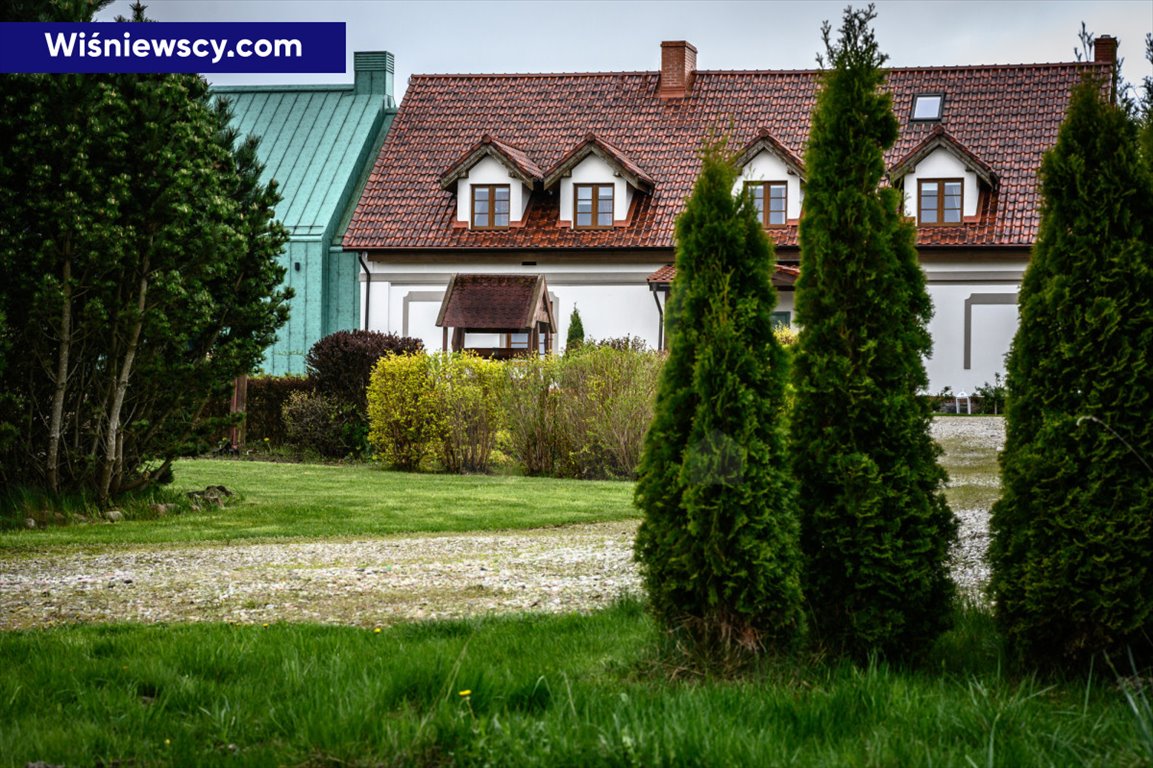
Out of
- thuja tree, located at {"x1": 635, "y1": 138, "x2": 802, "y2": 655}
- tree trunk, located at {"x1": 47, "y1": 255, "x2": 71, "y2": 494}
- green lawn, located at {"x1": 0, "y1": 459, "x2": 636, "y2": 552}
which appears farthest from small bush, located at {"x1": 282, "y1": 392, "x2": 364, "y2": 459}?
thuja tree, located at {"x1": 635, "y1": 138, "x2": 802, "y2": 655}

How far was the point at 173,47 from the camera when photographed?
11.4 meters

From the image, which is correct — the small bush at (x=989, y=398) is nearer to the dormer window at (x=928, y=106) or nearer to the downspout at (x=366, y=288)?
the dormer window at (x=928, y=106)

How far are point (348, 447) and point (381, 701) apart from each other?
16737 mm

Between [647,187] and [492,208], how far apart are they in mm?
3783

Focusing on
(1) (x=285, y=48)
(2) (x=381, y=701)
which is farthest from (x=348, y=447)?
(2) (x=381, y=701)

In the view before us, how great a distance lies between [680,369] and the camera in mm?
5035

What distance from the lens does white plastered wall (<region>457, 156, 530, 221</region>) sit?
29.9 metres

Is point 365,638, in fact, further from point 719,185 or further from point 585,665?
point 719,185

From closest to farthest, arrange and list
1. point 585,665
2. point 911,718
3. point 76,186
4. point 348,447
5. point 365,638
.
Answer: point 911,718, point 585,665, point 365,638, point 76,186, point 348,447

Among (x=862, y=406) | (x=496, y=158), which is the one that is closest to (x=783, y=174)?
(x=496, y=158)

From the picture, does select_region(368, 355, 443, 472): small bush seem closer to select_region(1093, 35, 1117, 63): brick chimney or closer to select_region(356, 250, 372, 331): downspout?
select_region(356, 250, 372, 331): downspout

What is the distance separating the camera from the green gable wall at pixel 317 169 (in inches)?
Answer: 1286

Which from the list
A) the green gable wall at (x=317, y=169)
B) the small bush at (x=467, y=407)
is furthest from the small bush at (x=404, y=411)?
the green gable wall at (x=317, y=169)

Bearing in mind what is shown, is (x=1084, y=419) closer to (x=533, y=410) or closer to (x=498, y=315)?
(x=533, y=410)
